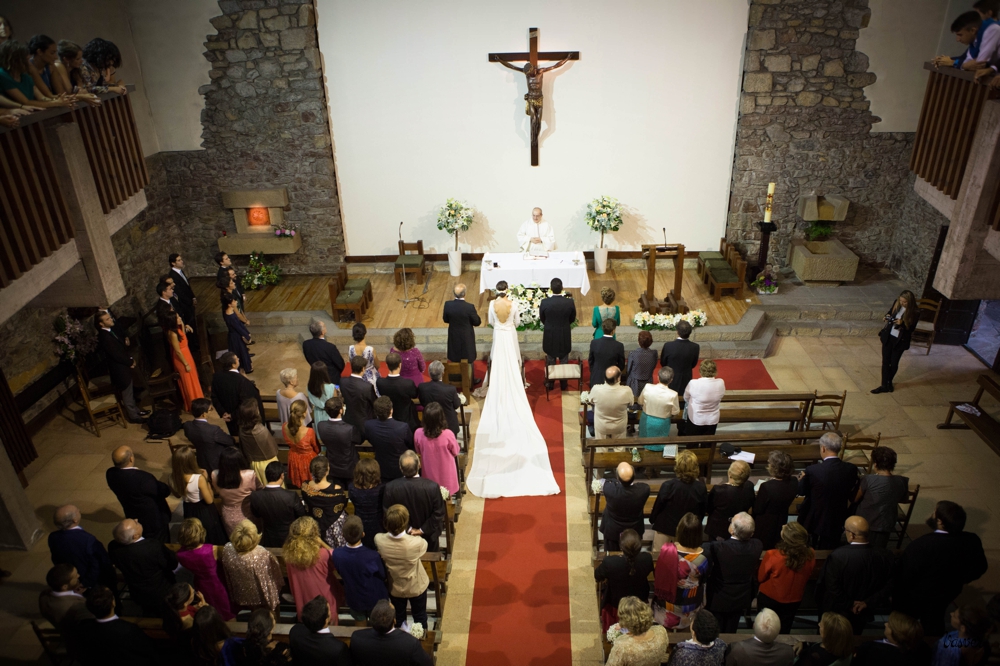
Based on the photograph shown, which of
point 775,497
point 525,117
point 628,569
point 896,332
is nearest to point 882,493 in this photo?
point 775,497

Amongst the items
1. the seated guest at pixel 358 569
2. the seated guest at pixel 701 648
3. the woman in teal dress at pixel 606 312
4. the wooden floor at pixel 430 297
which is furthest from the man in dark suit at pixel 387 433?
the wooden floor at pixel 430 297

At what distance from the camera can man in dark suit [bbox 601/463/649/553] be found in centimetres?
503

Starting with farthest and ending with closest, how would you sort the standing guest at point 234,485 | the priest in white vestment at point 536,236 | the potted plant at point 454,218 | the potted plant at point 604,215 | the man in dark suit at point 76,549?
1. the potted plant at point 454,218
2. the potted plant at point 604,215
3. the priest in white vestment at point 536,236
4. the standing guest at point 234,485
5. the man in dark suit at point 76,549

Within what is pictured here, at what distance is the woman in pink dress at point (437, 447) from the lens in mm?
5793

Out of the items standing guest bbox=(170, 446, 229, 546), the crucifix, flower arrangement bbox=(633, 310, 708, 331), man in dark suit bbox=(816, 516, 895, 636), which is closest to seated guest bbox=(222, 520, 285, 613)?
standing guest bbox=(170, 446, 229, 546)

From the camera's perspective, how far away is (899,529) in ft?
20.3

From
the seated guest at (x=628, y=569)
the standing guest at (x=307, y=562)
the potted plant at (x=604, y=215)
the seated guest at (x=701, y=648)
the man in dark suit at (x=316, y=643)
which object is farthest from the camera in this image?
the potted plant at (x=604, y=215)

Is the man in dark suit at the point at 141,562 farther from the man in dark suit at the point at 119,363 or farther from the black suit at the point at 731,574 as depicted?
the black suit at the point at 731,574

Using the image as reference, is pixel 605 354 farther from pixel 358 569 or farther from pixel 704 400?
pixel 358 569

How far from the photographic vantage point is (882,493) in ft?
17.3

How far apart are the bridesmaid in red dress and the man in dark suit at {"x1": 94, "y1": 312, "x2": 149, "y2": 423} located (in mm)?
487

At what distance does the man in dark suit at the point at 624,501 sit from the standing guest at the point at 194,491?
3.03 meters

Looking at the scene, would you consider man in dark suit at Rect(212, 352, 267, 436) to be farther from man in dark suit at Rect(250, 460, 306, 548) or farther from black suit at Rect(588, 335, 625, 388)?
black suit at Rect(588, 335, 625, 388)

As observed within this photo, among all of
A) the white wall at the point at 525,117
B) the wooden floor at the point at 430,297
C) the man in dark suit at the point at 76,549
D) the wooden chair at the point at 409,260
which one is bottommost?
the wooden floor at the point at 430,297
